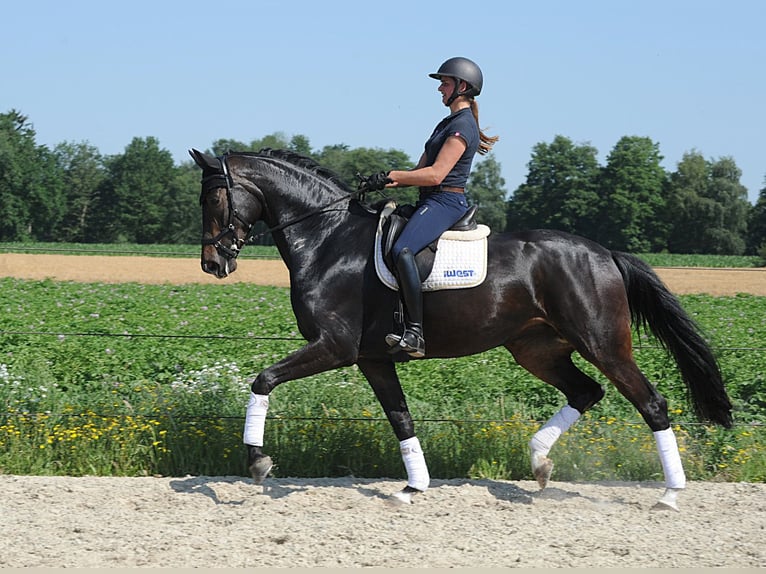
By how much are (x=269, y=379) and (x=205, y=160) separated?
5.10ft

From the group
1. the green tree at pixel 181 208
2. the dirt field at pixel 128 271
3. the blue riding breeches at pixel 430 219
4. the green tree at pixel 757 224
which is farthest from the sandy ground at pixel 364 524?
the green tree at pixel 757 224

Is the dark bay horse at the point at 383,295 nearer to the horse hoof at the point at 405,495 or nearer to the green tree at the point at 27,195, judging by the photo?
the horse hoof at the point at 405,495

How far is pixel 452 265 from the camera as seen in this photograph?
6.26m

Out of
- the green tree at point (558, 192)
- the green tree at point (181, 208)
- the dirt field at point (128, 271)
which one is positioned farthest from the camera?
the green tree at point (181, 208)

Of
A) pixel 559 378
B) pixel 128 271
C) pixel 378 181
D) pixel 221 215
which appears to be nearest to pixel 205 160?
pixel 221 215

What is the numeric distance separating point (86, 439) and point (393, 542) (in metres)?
3.12

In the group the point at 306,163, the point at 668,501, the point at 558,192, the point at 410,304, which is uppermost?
the point at 558,192

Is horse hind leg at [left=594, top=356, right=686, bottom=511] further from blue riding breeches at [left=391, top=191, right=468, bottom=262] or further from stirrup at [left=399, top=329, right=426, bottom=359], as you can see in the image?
blue riding breeches at [left=391, top=191, right=468, bottom=262]

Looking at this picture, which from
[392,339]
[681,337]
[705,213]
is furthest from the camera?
[705,213]

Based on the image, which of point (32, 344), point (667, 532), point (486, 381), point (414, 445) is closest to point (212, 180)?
point (414, 445)

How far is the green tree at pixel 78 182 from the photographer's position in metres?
78.9

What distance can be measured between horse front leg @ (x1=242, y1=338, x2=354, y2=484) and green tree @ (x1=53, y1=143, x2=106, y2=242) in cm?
7402

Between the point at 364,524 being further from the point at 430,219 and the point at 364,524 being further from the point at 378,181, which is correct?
the point at 378,181

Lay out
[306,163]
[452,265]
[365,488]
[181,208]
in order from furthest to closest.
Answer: [181,208], [306,163], [365,488], [452,265]
